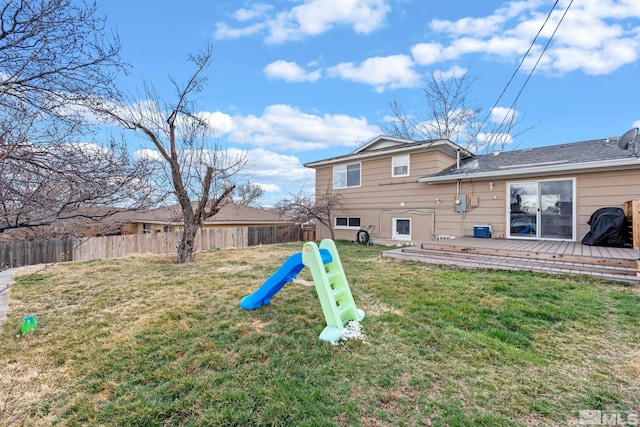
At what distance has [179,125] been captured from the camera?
26.6 feet

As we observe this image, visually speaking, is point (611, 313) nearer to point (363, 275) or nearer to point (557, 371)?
point (557, 371)

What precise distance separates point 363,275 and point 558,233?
588 centimetres

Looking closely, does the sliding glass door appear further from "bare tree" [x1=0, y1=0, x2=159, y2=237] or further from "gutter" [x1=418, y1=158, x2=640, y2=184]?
"bare tree" [x1=0, y1=0, x2=159, y2=237]

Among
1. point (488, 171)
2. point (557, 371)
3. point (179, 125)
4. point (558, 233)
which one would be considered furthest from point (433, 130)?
point (557, 371)

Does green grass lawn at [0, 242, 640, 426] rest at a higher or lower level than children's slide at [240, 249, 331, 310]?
lower

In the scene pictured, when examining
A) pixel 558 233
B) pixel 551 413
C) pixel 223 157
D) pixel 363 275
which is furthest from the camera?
pixel 223 157

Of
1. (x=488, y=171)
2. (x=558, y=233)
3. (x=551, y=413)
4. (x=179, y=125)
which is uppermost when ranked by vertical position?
(x=179, y=125)

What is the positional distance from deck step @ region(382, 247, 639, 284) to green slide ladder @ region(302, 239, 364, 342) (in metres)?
3.86

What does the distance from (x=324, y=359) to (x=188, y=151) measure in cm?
758

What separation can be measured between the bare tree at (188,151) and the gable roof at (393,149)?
5.10m

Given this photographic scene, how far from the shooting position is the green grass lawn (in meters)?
1.96

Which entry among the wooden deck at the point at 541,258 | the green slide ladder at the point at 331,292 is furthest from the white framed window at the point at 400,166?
the green slide ladder at the point at 331,292

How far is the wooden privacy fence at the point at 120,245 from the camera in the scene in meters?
8.95

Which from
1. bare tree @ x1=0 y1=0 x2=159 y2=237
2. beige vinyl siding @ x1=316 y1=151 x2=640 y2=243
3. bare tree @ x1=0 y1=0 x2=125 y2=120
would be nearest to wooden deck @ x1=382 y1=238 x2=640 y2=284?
beige vinyl siding @ x1=316 y1=151 x2=640 y2=243
